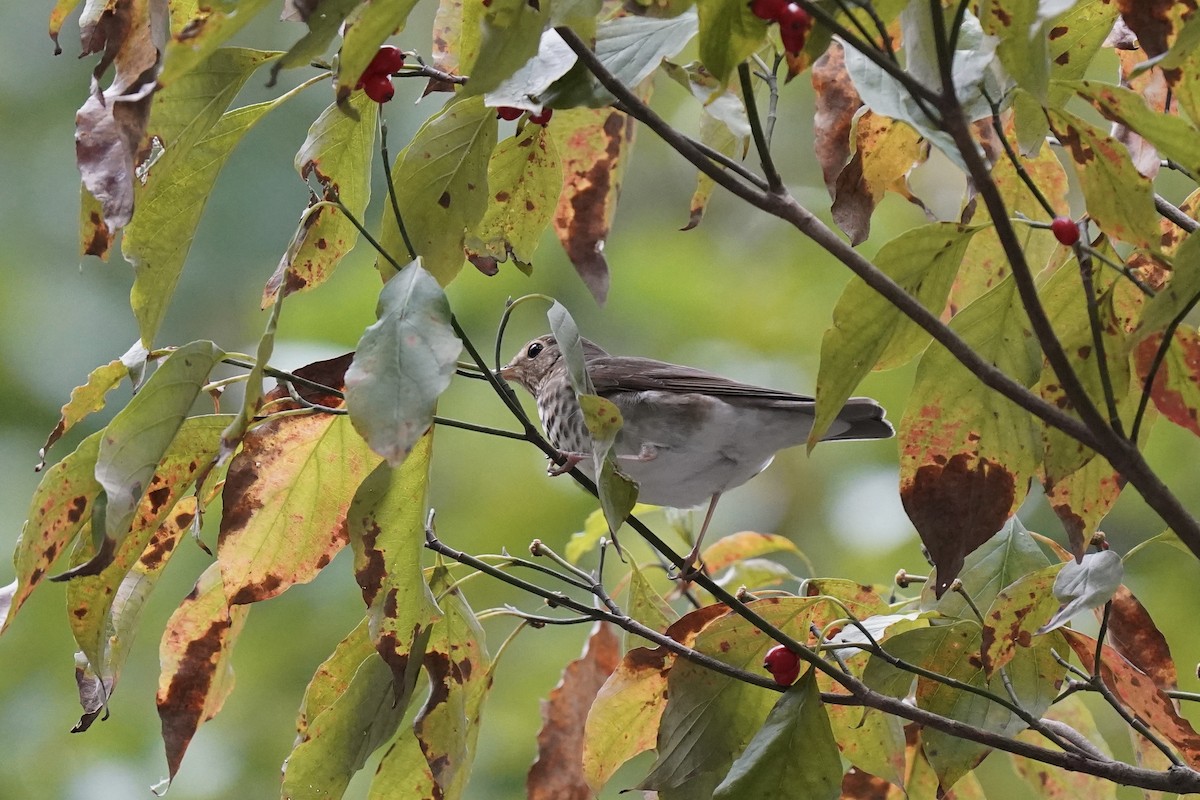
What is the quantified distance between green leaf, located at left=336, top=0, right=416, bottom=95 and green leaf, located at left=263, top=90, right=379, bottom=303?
1.46 feet

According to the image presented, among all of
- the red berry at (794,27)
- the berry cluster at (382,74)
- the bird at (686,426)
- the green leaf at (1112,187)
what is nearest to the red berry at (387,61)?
the berry cluster at (382,74)

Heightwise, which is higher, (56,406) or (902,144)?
(56,406)

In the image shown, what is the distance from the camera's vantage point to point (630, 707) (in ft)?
5.39

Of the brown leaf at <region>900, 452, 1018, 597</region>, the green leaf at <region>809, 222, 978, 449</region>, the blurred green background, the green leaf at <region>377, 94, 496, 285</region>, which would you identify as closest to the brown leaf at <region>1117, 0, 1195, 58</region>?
the green leaf at <region>809, 222, 978, 449</region>

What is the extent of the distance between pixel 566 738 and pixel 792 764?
636 millimetres

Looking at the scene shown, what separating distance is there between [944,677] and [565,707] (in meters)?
0.69

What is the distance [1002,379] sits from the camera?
1148mm

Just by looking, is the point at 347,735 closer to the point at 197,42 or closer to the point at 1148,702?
the point at 197,42

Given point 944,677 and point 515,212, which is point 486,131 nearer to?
point 515,212

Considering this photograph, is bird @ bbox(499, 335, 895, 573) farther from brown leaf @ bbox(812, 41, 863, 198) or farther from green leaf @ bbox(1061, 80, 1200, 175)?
green leaf @ bbox(1061, 80, 1200, 175)

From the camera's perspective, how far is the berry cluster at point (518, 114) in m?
1.46

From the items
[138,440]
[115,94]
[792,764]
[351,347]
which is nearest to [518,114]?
[115,94]

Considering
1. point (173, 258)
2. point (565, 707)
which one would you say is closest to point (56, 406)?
point (565, 707)

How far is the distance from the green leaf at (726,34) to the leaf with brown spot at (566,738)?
1123 millimetres
